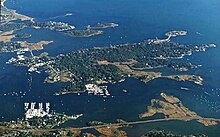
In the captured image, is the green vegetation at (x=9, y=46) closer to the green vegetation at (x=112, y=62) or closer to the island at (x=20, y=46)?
the island at (x=20, y=46)

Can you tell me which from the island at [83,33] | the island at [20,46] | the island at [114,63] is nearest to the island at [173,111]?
the island at [114,63]

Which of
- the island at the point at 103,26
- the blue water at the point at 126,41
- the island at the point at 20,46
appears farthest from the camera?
the island at the point at 103,26

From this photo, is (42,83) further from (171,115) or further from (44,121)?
(171,115)

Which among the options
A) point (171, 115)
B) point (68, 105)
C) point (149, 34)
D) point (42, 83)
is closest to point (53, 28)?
point (149, 34)

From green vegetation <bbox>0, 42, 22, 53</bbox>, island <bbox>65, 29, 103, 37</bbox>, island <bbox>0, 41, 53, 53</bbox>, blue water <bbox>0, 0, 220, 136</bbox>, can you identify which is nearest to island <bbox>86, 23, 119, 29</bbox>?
blue water <bbox>0, 0, 220, 136</bbox>

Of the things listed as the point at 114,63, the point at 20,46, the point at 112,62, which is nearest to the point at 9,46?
the point at 20,46

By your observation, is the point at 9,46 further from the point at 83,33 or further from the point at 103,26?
the point at 103,26
